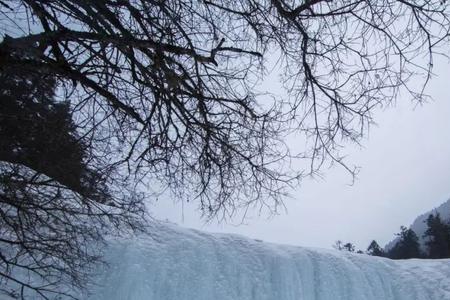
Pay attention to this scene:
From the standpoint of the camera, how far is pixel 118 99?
12.8 ft

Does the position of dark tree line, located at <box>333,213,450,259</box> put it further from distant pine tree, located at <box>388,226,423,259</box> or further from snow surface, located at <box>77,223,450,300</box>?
snow surface, located at <box>77,223,450,300</box>

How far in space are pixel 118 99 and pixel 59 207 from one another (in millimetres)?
1374

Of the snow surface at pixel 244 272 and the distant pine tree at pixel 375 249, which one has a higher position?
the distant pine tree at pixel 375 249

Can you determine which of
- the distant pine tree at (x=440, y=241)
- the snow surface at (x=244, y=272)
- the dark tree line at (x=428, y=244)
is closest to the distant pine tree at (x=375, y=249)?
the dark tree line at (x=428, y=244)

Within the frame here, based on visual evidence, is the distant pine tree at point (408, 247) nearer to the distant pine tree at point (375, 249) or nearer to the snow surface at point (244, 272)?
the distant pine tree at point (375, 249)

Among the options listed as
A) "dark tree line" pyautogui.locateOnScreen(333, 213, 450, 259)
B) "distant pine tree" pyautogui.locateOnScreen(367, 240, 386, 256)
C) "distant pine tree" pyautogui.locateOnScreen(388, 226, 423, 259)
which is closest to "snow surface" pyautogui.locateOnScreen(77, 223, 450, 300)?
"dark tree line" pyautogui.locateOnScreen(333, 213, 450, 259)

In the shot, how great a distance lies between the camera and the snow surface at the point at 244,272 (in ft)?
25.2

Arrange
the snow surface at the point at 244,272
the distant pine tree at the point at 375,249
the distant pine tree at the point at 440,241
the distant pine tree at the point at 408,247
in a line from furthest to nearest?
the distant pine tree at the point at 375,249, the distant pine tree at the point at 408,247, the distant pine tree at the point at 440,241, the snow surface at the point at 244,272

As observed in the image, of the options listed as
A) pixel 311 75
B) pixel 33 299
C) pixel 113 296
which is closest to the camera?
pixel 311 75

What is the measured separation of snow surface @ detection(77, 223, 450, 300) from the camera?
25.2 feet

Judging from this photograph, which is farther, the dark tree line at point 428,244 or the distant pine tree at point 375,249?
the distant pine tree at point 375,249

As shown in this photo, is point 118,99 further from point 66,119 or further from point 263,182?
point 263,182

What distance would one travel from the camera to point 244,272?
337 inches

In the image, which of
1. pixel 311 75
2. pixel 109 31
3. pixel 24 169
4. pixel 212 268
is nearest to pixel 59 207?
pixel 24 169
